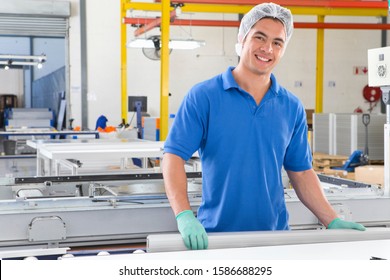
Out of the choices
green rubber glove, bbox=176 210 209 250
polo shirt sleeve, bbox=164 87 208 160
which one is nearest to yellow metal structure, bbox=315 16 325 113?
polo shirt sleeve, bbox=164 87 208 160

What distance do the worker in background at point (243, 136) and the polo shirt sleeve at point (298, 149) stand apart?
5 centimetres

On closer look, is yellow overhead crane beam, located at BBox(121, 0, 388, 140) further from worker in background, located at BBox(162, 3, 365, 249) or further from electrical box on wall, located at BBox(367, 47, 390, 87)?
worker in background, located at BBox(162, 3, 365, 249)

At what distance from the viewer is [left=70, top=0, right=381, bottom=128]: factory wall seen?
13.7 metres

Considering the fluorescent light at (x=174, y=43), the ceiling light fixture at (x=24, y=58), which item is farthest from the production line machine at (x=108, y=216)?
the ceiling light fixture at (x=24, y=58)

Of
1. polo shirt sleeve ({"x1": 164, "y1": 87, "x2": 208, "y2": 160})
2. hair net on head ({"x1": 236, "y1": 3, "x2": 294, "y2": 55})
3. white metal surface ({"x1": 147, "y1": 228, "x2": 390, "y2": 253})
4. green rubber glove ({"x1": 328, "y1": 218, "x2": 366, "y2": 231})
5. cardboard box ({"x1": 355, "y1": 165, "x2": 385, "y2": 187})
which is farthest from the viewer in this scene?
cardboard box ({"x1": 355, "y1": 165, "x2": 385, "y2": 187})

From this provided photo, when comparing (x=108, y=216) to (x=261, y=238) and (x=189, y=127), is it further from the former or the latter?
(x=261, y=238)

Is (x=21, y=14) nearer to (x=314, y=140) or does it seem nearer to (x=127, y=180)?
(x=314, y=140)

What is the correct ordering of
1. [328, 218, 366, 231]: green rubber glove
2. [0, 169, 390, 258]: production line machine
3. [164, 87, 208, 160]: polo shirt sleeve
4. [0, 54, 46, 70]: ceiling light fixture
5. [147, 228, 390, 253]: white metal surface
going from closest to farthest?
1. [147, 228, 390, 253]: white metal surface
2. [328, 218, 366, 231]: green rubber glove
3. [164, 87, 208, 160]: polo shirt sleeve
4. [0, 169, 390, 258]: production line machine
5. [0, 54, 46, 70]: ceiling light fixture

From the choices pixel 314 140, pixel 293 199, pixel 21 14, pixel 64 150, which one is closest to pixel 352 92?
pixel 314 140

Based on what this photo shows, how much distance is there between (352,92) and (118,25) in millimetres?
6490

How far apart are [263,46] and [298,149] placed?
497 mm

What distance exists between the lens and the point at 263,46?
7.66 ft

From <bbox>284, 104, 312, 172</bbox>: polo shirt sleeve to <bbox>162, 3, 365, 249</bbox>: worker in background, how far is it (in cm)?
5

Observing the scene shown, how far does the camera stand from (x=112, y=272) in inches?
56.0
